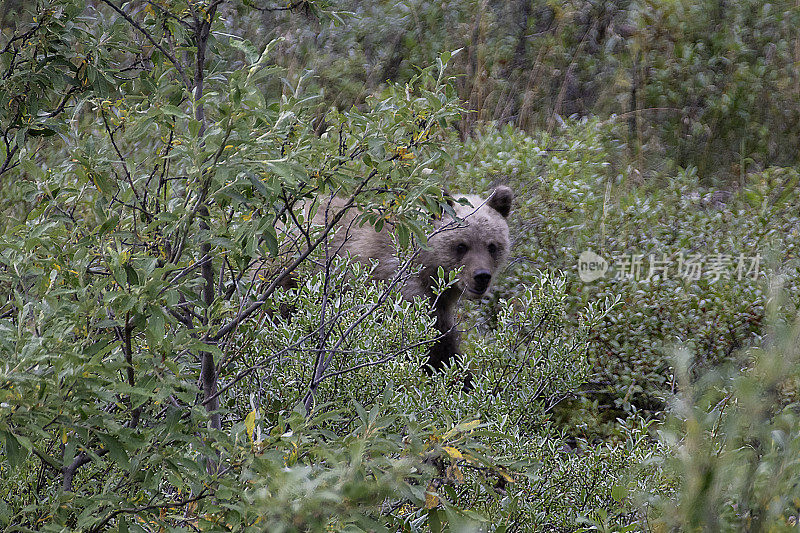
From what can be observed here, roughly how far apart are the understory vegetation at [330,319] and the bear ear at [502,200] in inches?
6.6

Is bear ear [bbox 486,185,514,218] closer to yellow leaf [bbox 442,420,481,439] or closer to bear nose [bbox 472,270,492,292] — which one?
bear nose [bbox 472,270,492,292]

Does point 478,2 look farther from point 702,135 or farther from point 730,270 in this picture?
point 730,270

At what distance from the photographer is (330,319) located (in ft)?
9.77

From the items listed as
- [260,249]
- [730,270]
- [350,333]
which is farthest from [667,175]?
[260,249]

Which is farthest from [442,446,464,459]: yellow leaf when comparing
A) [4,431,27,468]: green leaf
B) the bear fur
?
the bear fur

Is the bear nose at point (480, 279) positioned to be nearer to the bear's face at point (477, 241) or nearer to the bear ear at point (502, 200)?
the bear's face at point (477, 241)

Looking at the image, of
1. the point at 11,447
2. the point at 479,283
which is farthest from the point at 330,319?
the point at 479,283

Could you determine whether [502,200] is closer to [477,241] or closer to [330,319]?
[477,241]

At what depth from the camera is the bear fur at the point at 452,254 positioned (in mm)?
5176

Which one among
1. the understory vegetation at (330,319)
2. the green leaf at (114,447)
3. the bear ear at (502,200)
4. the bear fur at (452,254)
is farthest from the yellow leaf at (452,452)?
the bear ear at (502,200)

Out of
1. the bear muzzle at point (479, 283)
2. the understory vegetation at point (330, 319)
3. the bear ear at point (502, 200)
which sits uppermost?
the understory vegetation at point (330, 319)

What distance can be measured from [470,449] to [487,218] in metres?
Result: 3.84

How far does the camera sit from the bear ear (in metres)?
5.36

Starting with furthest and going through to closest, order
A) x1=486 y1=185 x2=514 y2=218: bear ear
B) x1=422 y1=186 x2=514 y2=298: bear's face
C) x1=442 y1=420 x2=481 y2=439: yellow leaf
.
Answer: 1. x1=422 y1=186 x2=514 y2=298: bear's face
2. x1=486 y1=185 x2=514 y2=218: bear ear
3. x1=442 y1=420 x2=481 y2=439: yellow leaf
